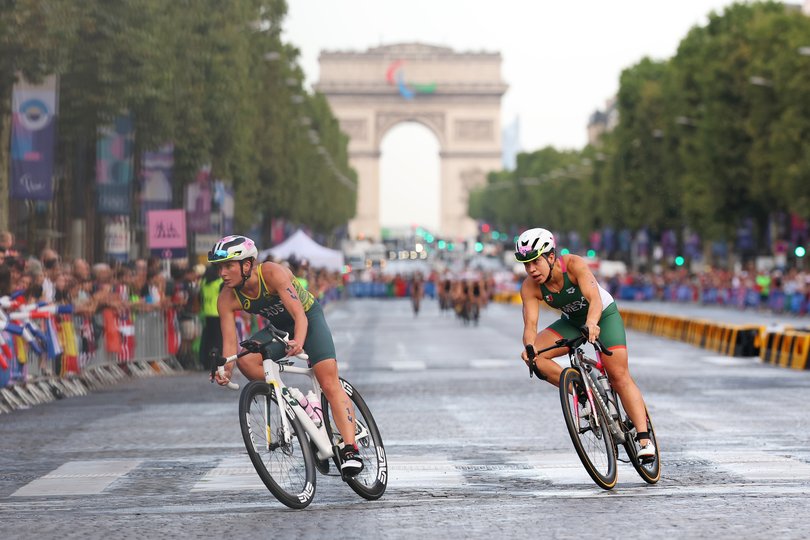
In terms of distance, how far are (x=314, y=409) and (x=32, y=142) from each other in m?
17.0

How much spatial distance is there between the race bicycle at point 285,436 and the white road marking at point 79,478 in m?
1.57

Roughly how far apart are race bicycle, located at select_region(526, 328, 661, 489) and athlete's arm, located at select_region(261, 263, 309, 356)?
1.33 metres

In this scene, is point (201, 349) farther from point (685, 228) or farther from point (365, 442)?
point (685, 228)

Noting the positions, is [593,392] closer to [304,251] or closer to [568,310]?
[568,310]

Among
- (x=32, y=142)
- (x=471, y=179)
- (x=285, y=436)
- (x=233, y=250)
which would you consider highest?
(x=32, y=142)

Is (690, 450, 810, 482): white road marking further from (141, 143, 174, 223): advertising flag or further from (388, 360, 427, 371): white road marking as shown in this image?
(141, 143, 174, 223): advertising flag

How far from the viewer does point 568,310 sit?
11648mm

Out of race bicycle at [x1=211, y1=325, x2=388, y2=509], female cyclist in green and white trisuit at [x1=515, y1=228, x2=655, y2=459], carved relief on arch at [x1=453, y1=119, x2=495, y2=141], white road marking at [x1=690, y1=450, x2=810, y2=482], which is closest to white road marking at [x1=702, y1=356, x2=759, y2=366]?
white road marking at [x1=690, y1=450, x2=810, y2=482]

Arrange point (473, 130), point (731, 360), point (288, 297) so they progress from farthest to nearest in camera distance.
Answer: point (473, 130)
point (731, 360)
point (288, 297)

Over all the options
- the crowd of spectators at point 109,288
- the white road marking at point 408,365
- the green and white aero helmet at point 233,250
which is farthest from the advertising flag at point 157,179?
the green and white aero helmet at point 233,250

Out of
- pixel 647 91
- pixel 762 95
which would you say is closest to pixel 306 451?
pixel 762 95

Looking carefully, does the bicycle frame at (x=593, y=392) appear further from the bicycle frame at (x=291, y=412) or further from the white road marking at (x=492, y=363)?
the white road marking at (x=492, y=363)

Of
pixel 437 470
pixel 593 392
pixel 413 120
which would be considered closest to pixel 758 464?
pixel 593 392

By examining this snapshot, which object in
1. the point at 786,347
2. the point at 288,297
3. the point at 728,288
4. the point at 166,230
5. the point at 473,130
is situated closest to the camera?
the point at 288,297
